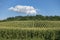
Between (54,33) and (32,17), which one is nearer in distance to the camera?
(54,33)

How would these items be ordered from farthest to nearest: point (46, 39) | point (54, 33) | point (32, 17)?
point (32, 17)
point (54, 33)
point (46, 39)

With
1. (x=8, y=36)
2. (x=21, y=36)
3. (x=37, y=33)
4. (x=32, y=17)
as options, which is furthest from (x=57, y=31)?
(x=32, y=17)

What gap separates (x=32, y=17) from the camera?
152 ft

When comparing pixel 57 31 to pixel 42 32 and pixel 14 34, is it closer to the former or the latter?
pixel 42 32

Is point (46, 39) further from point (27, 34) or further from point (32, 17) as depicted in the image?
point (32, 17)

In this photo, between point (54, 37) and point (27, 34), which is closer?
point (54, 37)

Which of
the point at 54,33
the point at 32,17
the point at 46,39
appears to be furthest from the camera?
the point at 32,17

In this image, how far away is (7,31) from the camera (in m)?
19.2

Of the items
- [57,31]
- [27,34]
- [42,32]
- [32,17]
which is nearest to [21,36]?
[27,34]

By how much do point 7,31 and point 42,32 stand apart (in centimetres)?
337

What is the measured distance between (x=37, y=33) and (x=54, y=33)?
62.0 inches

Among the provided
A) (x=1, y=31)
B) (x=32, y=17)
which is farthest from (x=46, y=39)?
(x=32, y=17)

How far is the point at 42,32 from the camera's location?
60.3 feet

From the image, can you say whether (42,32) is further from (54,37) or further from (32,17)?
(32,17)
